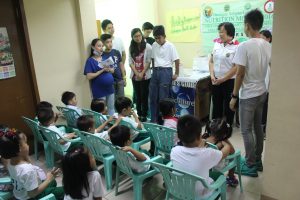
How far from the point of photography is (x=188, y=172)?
163 centimetres

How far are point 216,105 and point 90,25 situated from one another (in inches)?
76.9

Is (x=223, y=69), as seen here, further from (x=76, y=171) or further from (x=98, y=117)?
(x=76, y=171)

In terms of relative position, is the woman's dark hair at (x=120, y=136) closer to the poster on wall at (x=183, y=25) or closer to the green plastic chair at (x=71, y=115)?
the green plastic chair at (x=71, y=115)

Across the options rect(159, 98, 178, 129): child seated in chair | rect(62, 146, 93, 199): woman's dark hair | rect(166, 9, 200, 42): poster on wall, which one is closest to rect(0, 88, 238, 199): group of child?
rect(62, 146, 93, 199): woman's dark hair

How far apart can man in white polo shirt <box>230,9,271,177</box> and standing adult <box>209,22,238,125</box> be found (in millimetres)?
804

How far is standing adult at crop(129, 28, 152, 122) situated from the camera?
3.85m

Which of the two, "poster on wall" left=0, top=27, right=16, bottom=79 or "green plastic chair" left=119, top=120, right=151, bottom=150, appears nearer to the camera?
"green plastic chair" left=119, top=120, right=151, bottom=150

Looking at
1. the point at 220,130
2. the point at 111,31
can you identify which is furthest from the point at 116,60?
the point at 220,130

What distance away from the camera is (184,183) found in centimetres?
165

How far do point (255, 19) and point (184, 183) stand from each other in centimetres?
143

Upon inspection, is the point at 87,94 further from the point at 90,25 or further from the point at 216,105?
the point at 216,105

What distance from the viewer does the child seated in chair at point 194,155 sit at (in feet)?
5.42

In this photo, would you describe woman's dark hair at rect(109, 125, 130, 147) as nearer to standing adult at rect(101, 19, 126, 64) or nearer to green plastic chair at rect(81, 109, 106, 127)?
green plastic chair at rect(81, 109, 106, 127)

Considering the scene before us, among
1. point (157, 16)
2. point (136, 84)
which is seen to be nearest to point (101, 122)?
point (136, 84)
